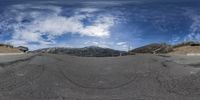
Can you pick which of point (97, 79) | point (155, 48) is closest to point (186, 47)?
point (155, 48)

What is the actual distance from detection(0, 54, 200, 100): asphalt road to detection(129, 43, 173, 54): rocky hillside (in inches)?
268

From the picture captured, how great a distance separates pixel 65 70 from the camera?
17.1 ft

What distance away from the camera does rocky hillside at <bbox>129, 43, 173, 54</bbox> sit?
1235 centimetres

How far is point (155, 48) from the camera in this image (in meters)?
12.9

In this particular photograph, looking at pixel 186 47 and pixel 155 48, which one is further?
pixel 186 47

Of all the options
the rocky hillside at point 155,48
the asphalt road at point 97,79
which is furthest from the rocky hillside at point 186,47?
the asphalt road at point 97,79

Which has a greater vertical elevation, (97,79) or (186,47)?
(186,47)

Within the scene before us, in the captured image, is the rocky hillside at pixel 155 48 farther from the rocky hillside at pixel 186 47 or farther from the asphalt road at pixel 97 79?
the asphalt road at pixel 97 79

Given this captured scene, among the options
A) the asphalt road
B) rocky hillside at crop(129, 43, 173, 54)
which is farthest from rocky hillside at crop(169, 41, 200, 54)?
the asphalt road

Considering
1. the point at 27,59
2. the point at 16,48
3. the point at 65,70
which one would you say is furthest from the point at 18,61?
the point at 16,48

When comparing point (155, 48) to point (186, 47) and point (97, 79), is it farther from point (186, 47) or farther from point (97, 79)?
point (97, 79)

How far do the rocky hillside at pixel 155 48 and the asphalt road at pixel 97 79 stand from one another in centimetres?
682

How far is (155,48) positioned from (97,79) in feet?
26.5

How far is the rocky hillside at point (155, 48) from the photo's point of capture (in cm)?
1235
